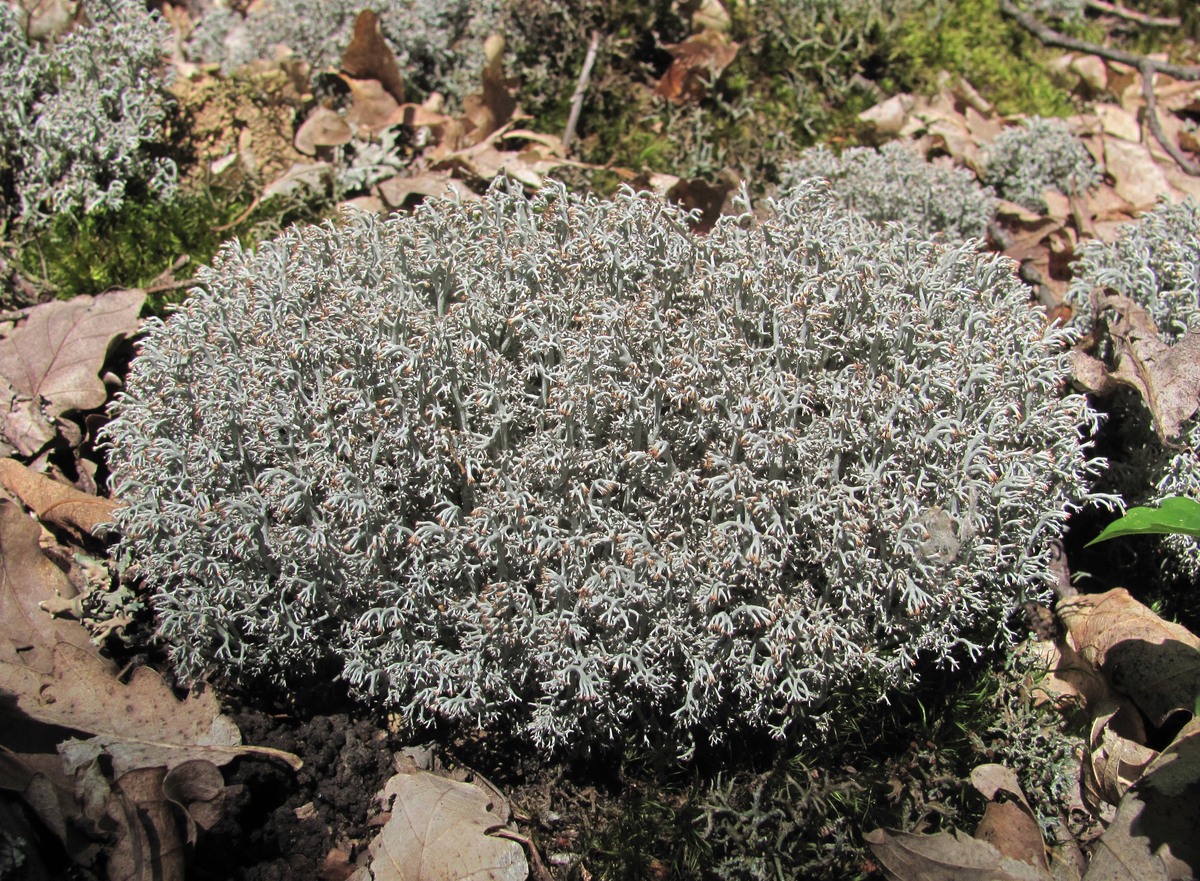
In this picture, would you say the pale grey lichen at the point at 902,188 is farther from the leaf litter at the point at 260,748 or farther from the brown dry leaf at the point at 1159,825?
the brown dry leaf at the point at 1159,825

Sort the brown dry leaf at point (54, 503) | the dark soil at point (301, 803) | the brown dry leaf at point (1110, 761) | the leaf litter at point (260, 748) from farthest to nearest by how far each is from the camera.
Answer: the brown dry leaf at point (54, 503)
the brown dry leaf at point (1110, 761)
the dark soil at point (301, 803)
the leaf litter at point (260, 748)

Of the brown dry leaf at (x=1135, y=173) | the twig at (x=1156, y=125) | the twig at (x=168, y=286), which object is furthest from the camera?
the twig at (x=1156, y=125)

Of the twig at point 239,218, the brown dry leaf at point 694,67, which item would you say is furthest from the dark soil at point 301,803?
the brown dry leaf at point 694,67

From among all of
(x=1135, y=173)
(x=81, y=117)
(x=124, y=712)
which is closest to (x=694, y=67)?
(x=1135, y=173)

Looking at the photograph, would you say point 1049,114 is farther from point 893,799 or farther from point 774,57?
point 893,799

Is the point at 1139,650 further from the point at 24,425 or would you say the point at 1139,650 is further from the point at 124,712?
the point at 24,425

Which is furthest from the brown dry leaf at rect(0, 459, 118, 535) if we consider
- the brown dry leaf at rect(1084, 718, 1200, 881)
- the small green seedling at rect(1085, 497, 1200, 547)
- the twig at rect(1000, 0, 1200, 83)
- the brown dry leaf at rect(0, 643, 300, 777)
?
the twig at rect(1000, 0, 1200, 83)

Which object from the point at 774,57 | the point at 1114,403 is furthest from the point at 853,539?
the point at 774,57
